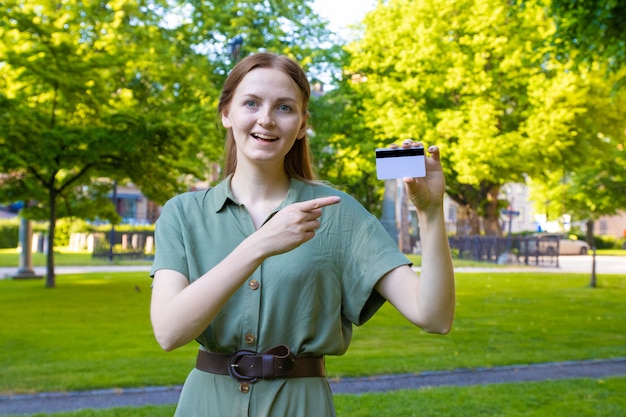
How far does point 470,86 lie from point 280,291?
28.8m

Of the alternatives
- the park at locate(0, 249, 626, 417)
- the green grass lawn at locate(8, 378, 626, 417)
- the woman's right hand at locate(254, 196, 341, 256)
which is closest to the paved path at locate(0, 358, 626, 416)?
the park at locate(0, 249, 626, 417)

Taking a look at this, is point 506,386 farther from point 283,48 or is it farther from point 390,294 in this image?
point 283,48

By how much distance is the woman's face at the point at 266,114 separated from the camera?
7.61ft

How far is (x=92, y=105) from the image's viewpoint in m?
19.0

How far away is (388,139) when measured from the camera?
1287 inches

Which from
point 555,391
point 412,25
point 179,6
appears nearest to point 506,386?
point 555,391

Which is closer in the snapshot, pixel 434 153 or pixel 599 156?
pixel 434 153

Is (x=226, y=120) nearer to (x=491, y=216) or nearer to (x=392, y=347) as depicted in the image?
(x=392, y=347)

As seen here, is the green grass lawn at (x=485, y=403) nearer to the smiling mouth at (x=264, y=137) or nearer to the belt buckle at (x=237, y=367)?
the belt buckle at (x=237, y=367)

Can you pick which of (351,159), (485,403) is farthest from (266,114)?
(351,159)

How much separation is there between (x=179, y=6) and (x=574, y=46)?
1696 cm

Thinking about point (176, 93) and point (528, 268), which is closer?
point (176, 93)

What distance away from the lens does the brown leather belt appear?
223 cm

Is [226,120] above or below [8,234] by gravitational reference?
above
